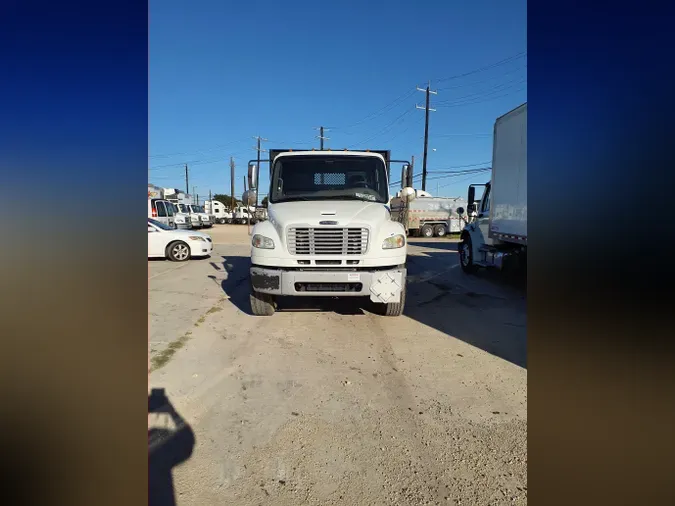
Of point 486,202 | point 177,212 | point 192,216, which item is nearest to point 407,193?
point 486,202

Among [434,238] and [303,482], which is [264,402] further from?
[434,238]

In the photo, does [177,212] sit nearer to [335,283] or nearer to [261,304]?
[261,304]

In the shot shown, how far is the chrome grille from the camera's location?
5.04m

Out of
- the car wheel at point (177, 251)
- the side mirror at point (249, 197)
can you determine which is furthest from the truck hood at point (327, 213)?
the car wheel at point (177, 251)

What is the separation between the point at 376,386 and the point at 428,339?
152cm

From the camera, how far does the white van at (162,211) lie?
1799 cm

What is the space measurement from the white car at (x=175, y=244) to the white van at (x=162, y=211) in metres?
6.20

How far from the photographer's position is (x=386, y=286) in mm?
4996

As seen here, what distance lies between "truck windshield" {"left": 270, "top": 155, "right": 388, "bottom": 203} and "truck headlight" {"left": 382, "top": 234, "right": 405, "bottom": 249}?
1.20 meters

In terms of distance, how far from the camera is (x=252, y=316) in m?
5.77

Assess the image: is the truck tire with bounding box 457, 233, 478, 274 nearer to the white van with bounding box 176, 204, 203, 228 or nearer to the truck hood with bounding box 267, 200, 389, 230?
the truck hood with bounding box 267, 200, 389, 230

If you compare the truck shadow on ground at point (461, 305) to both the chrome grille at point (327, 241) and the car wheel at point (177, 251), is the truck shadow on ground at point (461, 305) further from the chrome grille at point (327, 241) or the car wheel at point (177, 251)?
the car wheel at point (177, 251)

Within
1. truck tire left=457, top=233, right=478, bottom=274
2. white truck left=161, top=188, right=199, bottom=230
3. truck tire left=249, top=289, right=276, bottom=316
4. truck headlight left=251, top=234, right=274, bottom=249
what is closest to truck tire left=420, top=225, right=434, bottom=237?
white truck left=161, top=188, right=199, bottom=230
